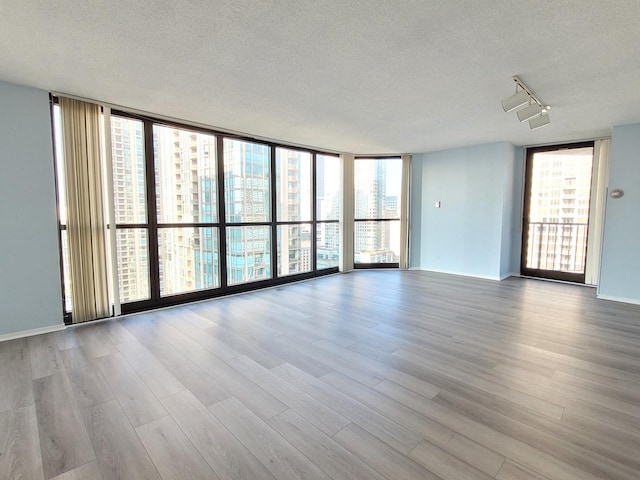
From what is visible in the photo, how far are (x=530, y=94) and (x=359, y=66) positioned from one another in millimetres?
1935

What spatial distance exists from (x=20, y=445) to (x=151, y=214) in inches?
115

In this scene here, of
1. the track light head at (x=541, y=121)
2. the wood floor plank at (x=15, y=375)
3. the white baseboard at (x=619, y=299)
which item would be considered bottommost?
the wood floor plank at (x=15, y=375)

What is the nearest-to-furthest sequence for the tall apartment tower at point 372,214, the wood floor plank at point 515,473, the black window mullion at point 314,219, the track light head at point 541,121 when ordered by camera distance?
the wood floor plank at point 515,473
the track light head at point 541,121
the black window mullion at point 314,219
the tall apartment tower at point 372,214

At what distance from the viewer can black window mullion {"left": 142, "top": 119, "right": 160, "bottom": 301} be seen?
418cm

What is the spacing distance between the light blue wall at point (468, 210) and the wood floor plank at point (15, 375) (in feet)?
22.2

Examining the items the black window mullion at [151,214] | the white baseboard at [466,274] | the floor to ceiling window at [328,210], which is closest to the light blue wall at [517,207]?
the white baseboard at [466,274]

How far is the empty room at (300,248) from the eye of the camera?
6.24 ft

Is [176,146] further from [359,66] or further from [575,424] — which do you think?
[575,424]

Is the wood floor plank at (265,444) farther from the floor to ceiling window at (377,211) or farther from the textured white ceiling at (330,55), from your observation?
the floor to ceiling window at (377,211)

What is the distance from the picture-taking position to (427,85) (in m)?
3.16

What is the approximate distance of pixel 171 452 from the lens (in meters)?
1.76

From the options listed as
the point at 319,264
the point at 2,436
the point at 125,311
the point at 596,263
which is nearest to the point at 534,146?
the point at 596,263

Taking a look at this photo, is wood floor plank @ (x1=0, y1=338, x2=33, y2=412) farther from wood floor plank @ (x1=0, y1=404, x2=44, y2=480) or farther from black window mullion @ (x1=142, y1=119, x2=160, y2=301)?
black window mullion @ (x1=142, y1=119, x2=160, y2=301)

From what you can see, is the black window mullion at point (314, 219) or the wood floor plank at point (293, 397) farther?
the black window mullion at point (314, 219)
